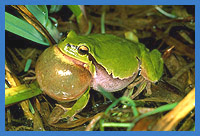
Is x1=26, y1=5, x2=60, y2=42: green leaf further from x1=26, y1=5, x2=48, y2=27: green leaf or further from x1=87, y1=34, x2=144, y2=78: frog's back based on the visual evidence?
x1=87, y1=34, x2=144, y2=78: frog's back

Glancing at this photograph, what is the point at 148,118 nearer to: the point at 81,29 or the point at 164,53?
the point at 164,53

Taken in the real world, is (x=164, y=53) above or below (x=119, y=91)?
above

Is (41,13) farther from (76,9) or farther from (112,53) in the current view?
(112,53)

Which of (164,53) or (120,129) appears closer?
(120,129)

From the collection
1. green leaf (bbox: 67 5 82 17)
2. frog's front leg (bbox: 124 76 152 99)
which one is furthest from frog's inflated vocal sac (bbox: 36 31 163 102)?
green leaf (bbox: 67 5 82 17)

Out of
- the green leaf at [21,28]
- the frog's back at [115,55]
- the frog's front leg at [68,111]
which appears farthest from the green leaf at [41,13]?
the frog's front leg at [68,111]

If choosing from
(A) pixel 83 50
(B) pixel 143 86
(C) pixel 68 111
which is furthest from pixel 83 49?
(B) pixel 143 86

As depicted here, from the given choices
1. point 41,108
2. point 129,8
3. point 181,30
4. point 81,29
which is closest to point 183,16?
point 181,30
